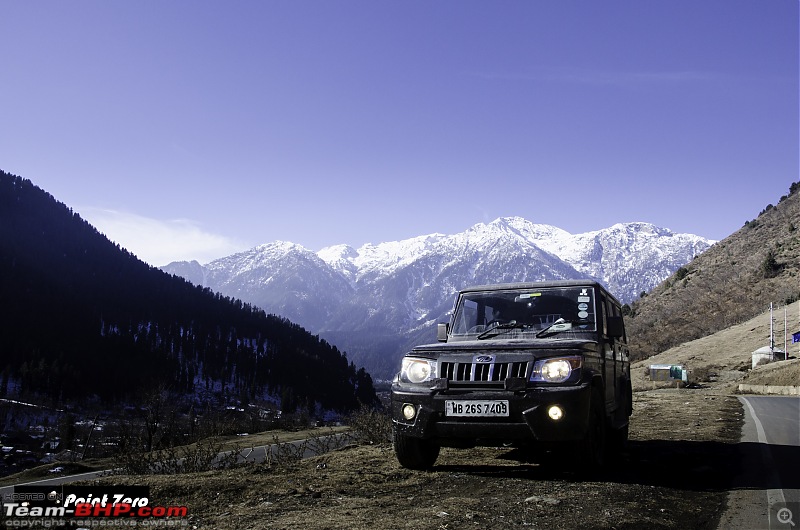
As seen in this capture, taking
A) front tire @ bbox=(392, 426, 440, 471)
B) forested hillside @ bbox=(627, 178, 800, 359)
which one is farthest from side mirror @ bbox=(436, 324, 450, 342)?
forested hillside @ bbox=(627, 178, 800, 359)

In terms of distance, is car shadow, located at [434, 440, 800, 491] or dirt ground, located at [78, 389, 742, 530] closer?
dirt ground, located at [78, 389, 742, 530]

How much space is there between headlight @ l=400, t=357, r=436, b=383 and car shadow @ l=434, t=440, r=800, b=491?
4.27 feet

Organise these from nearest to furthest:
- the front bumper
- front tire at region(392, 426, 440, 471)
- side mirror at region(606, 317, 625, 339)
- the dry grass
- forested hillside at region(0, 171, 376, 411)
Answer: the front bumper
front tire at region(392, 426, 440, 471)
side mirror at region(606, 317, 625, 339)
the dry grass
forested hillside at region(0, 171, 376, 411)

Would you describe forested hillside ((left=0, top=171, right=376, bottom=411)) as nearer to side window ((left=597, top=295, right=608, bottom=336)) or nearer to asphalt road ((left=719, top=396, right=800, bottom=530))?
asphalt road ((left=719, top=396, right=800, bottom=530))

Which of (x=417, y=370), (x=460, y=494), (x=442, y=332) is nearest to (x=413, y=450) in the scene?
(x=417, y=370)

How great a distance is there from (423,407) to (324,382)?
194326 millimetres

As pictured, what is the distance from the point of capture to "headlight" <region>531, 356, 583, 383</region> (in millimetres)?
6512

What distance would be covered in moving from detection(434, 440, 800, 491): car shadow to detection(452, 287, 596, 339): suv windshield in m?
1.73

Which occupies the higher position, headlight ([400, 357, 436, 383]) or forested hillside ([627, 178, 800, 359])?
forested hillside ([627, 178, 800, 359])

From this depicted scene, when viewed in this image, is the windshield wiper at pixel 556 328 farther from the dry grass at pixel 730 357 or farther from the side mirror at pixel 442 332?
the dry grass at pixel 730 357

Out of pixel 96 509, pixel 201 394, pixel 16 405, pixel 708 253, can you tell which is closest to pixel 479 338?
pixel 96 509

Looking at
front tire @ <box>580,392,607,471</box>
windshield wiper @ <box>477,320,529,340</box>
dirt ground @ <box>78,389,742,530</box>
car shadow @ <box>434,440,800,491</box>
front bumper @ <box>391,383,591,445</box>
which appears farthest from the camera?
windshield wiper @ <box>477,320,529,340</box>

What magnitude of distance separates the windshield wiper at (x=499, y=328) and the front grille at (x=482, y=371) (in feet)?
4.39

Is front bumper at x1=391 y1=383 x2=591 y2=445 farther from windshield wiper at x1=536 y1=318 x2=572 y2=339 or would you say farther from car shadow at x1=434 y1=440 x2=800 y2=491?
windshield wiper at x1=536 y1=318 x2=572 y2=339
